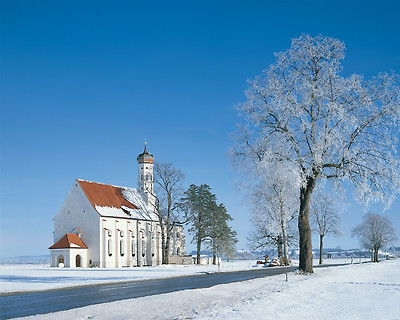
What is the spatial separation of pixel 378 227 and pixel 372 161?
7179cm

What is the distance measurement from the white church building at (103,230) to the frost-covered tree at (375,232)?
1552 inches

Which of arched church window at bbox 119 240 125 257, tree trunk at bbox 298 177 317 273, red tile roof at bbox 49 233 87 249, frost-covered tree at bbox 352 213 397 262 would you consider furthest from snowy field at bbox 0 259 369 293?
frost-covered tree at bbox 352 213 397 262

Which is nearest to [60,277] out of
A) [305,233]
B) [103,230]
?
[305,233]

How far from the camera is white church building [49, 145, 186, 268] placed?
6341 cm

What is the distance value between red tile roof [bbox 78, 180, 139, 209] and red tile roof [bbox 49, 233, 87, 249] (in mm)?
4881

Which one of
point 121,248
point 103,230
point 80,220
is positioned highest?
point 80,220

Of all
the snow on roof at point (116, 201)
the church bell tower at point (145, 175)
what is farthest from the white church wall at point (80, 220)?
the church bell tower at point (145, 175)

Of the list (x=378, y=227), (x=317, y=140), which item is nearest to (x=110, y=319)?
(x=317, y=140)

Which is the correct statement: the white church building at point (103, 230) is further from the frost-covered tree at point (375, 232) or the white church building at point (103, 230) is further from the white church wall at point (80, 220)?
the frost-covered tree at point (375, 232)

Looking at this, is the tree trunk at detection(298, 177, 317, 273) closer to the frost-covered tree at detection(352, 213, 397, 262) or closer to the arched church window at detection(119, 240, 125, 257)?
the arched church window at detection(119, 240, 125, 257)

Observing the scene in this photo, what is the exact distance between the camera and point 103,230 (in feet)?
212

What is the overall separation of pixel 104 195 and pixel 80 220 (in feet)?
19.1

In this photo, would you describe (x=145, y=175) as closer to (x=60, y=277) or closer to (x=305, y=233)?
(x=60, y=277)

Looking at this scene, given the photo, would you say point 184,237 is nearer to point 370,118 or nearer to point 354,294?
point 370,118
